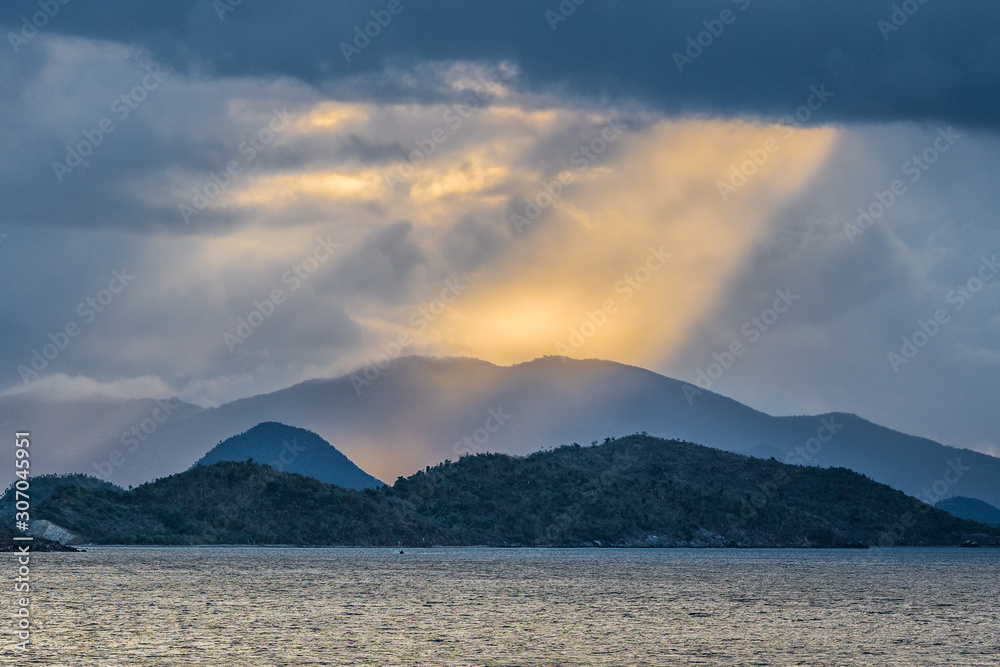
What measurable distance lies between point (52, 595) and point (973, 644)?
261 feet

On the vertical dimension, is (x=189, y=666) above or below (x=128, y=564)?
below

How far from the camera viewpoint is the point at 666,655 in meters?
67.5

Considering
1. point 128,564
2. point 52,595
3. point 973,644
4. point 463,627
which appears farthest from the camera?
point 128,564

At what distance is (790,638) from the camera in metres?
78.2

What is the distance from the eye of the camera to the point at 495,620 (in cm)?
8969

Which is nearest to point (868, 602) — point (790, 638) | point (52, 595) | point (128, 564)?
point (790, 638)

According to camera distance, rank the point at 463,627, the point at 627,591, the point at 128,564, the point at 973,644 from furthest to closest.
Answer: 1. the point at 128,564
2. the point at 627,591
3. the point at 463,627
4. the point at 973,644

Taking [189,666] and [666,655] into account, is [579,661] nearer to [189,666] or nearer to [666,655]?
[666,655]

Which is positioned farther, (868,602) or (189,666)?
(868,602)

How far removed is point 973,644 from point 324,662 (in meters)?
39.9

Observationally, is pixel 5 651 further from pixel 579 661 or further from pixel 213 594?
pixel 213 594

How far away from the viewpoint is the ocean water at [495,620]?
6667cm

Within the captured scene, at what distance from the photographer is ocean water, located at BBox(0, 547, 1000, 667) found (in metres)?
66.7

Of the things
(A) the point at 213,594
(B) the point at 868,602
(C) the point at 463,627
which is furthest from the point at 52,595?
(B) the point at 868,602
